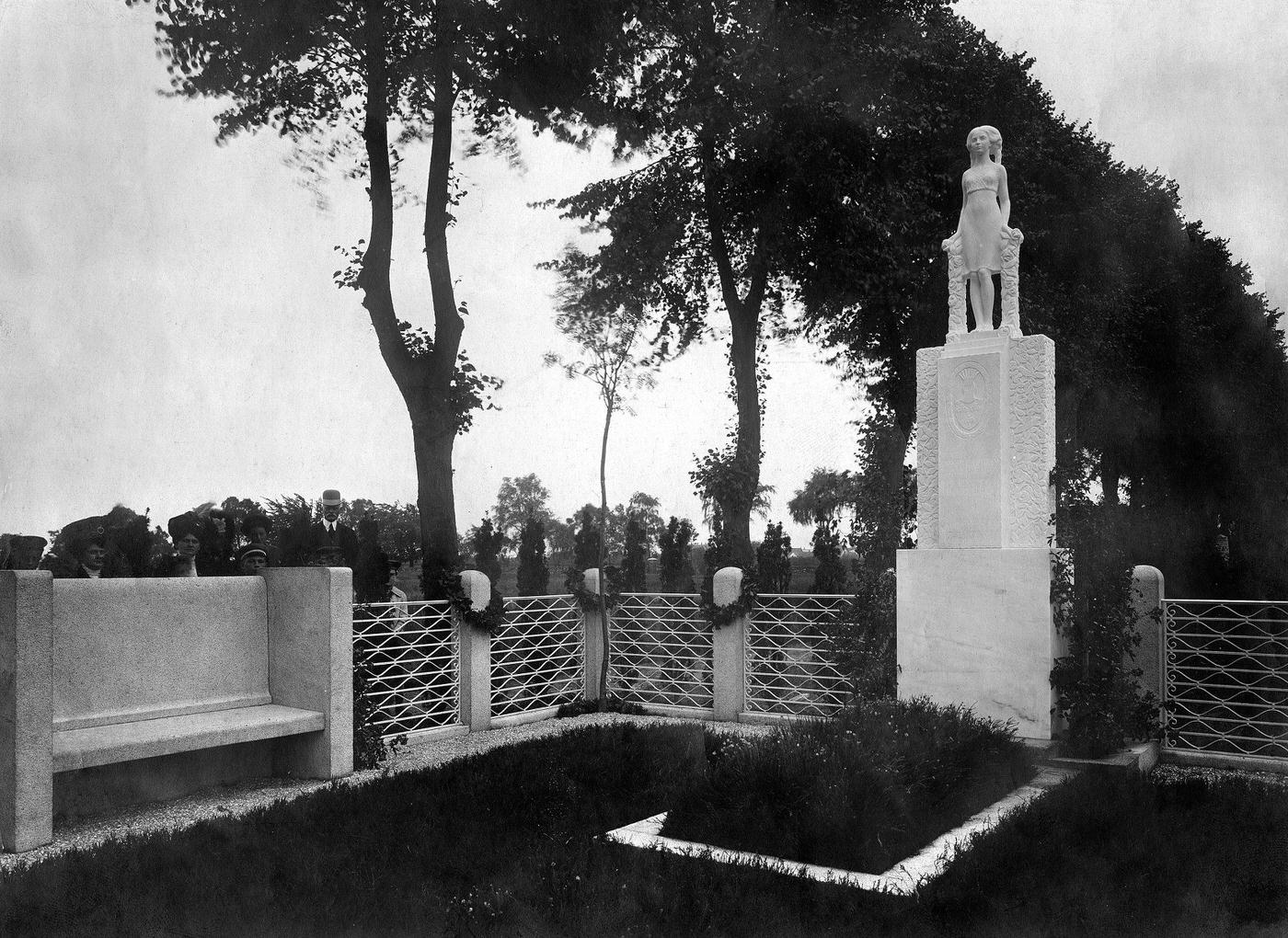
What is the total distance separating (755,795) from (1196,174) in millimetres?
3916

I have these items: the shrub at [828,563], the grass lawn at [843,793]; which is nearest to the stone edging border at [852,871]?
the grass lawn at [843,793]

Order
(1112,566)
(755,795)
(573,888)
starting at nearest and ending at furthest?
(573,888), (755,795), (1112,566)

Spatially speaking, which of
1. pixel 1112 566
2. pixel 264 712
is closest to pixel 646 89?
pixel 1112 566

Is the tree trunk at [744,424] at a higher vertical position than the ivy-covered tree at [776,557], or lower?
higher

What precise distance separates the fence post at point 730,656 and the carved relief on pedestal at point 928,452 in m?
2.37

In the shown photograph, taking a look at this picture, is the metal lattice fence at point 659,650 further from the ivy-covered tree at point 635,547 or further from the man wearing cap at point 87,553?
the man wearing cap at point 87,553

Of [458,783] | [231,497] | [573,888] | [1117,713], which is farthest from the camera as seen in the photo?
[231,497]

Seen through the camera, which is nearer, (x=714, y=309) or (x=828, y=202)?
(x=828, y=202)

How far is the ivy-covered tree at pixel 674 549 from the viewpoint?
1539 cm

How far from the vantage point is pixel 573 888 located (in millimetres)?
4172

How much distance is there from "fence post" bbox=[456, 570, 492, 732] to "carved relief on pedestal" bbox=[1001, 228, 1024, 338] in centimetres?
519

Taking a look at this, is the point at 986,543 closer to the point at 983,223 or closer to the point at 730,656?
the point at 983,223

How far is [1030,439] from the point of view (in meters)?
7.54

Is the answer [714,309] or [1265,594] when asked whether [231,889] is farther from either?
[714,309]
